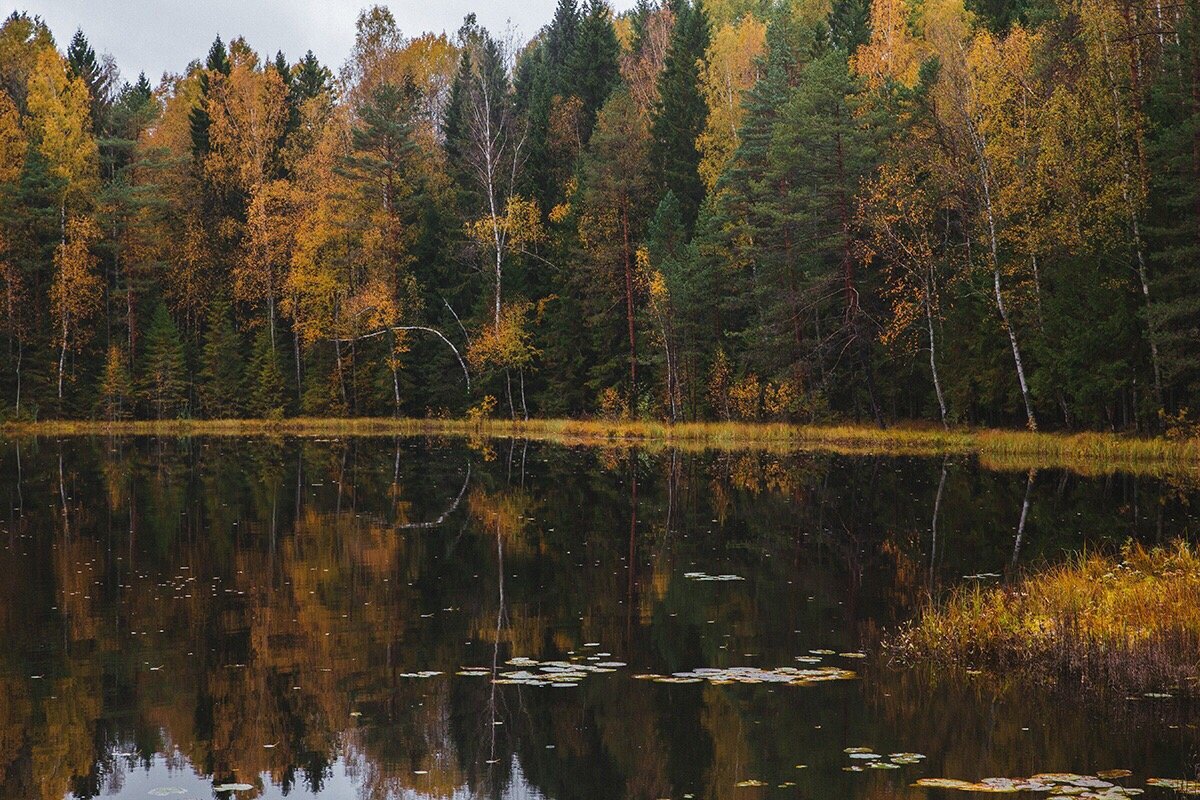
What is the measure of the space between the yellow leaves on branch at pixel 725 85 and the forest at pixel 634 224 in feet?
0.65

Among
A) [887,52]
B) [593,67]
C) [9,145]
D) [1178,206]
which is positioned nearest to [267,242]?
[9,145]

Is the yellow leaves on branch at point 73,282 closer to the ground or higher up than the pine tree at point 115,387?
higher up

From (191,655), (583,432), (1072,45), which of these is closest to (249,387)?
(583,432)

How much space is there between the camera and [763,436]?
148ft

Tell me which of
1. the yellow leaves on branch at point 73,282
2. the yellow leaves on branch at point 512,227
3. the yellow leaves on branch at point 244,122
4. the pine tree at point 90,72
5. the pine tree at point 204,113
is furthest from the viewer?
the pine tree at point 90,72

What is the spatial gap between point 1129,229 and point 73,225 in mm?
47911

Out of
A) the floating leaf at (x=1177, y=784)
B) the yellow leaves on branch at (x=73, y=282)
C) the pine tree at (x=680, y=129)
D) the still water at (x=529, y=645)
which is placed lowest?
the floating leaf at (x=1177, y=784)

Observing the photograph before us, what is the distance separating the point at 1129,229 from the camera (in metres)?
34.5

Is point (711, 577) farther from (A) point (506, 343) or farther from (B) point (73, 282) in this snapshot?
(B) point (73, 282)

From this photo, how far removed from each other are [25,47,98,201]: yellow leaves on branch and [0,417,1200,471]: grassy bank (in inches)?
487

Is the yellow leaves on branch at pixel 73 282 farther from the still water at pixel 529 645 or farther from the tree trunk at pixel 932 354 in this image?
the tree trunk at pixel 932 354

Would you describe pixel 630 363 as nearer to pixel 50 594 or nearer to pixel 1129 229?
pixel 1129 229

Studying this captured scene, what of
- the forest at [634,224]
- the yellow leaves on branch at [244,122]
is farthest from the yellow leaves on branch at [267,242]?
the yellow leaves on branch at [244,122]

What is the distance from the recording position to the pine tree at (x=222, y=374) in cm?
6238
